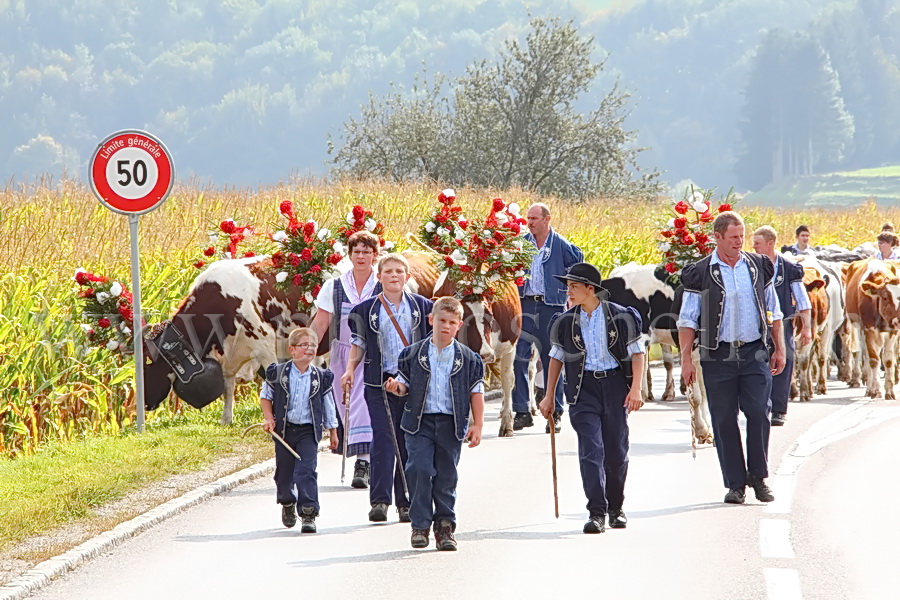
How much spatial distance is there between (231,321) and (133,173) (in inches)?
74.1

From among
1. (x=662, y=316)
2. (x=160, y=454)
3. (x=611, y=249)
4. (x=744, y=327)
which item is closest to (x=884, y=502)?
(x=744, y=327)

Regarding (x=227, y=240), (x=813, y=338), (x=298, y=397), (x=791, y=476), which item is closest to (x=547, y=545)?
(x=298, y=397)

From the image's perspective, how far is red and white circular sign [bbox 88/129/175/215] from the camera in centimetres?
1420

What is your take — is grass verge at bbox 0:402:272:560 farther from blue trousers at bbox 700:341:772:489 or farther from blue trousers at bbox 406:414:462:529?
blue trousers at bbox 700:341:772:489

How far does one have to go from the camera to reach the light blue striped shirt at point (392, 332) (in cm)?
1002

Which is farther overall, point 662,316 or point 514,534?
point 662,316

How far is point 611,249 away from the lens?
27.6 metres

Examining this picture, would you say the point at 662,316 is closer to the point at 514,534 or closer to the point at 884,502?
the point at 884,502

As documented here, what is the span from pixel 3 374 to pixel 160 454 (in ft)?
7.06

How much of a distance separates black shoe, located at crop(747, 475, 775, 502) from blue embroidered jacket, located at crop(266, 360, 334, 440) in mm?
3247

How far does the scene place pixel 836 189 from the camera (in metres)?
154

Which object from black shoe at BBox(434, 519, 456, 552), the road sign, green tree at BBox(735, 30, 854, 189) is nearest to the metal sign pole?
the road sign

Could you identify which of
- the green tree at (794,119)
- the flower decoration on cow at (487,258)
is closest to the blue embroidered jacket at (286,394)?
the flower decoration on cow at (487,258)

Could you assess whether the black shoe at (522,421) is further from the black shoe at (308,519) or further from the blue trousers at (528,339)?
the black shoe at (308,519)
